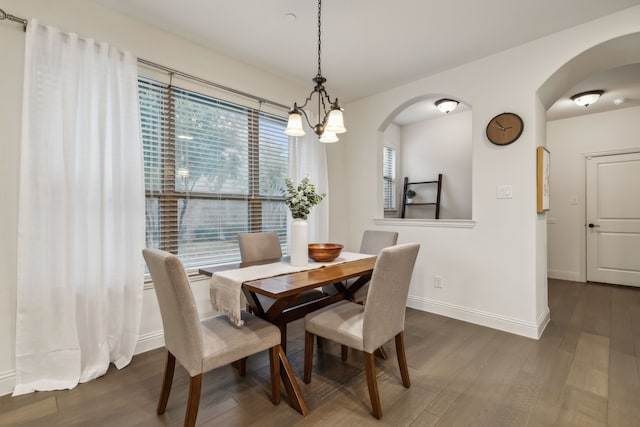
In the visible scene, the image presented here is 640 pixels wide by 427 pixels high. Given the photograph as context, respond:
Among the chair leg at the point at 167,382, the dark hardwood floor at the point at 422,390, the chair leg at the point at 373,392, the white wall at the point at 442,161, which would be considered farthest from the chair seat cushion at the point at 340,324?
the white wall at the point at 442,161

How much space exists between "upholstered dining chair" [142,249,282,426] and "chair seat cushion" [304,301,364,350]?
26cm

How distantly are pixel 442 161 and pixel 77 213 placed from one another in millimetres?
4707

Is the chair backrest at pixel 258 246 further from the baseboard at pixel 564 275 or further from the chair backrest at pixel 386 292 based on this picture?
the baseboard at pixel 564 275

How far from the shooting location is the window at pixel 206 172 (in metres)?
2.44

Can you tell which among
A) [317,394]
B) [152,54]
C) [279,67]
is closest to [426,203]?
[279,67]

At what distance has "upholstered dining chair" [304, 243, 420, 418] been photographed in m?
1.55

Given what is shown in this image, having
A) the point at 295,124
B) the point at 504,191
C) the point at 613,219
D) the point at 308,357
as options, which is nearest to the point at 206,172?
the point at 295,124

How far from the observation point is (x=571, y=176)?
4656 mm

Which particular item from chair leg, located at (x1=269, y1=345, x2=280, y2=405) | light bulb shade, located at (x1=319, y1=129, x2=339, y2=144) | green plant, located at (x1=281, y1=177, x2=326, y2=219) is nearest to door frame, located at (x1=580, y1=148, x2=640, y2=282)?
light bulb shade, located at (x1=319, y1=129, x2=339, y2=144)

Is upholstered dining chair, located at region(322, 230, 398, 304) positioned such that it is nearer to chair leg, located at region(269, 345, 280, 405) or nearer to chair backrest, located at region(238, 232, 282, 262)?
chair backrest, located at region(238, 232, 282, 262)

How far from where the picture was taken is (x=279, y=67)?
308 centimetres

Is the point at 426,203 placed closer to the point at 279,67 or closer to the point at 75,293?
the point at 279,67

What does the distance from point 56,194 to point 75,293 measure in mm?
Result: 657

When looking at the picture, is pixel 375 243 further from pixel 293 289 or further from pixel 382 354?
pixel 293 289
